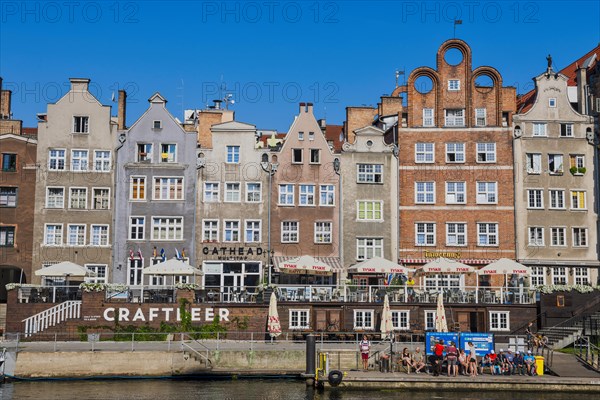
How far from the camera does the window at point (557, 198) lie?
57.9m

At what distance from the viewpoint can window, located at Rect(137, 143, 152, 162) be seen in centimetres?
5772

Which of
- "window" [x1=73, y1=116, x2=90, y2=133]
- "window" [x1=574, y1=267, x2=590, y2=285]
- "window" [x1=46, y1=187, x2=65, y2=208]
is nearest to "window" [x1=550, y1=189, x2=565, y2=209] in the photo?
"window" [x1=574, y1=267, x2=590, y2=285]

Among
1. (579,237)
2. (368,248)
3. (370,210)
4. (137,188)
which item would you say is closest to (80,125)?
(137,188)

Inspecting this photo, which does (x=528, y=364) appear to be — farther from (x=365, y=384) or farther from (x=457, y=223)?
(x=457, y=223)

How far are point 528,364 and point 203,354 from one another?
1534 cm

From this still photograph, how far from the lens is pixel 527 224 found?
189 feet

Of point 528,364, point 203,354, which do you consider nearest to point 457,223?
point 528,364

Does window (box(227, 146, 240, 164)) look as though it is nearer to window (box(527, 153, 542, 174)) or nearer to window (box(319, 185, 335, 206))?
window (box(319, 185, 335, 206))

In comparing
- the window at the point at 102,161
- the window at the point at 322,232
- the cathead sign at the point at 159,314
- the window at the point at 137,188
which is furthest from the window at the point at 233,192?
the cathead sign at the point at 159,314

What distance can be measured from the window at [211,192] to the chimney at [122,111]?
7.11 m

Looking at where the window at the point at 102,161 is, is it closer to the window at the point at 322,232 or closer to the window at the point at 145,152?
the window at the point at 145,152

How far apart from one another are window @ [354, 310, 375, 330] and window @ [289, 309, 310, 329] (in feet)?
9.28

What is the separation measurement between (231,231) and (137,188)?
22.5 ft

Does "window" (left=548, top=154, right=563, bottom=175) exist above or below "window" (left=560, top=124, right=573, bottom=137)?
below
